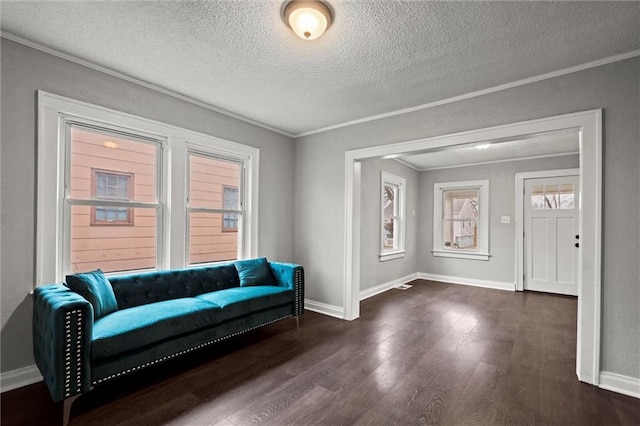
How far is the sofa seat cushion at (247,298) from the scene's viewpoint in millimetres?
2824

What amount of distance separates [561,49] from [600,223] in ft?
4.66

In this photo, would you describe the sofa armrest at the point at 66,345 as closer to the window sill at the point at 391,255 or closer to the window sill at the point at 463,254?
the window sill at the point at 391,255

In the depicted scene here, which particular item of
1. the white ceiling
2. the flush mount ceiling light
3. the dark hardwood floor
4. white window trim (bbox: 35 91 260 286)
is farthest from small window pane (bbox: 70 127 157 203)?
the white ceiling

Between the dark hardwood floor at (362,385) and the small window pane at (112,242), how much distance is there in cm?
103

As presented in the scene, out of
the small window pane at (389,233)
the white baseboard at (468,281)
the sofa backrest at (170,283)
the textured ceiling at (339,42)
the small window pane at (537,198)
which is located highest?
the textured ceiling at (339,42)

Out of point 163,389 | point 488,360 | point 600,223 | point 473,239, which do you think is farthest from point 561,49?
point 473,239

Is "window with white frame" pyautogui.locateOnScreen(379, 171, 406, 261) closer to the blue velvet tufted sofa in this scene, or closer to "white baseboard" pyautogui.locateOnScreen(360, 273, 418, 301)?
"white baseboard" pyautogui.locateOnScreen(360, 273, 418, 301)

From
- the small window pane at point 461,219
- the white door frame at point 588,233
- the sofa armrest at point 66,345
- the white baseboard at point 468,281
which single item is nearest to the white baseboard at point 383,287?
the white baseboard at point 468,281

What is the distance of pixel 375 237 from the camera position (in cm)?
543

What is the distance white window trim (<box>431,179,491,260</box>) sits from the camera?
6.10 m

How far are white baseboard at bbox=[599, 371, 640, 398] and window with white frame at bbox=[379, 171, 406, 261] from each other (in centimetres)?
338

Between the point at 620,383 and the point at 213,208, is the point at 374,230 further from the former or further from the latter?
the point at 620,383

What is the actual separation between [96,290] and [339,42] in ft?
8.98

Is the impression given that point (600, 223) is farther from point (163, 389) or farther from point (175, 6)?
point (163, 389)
